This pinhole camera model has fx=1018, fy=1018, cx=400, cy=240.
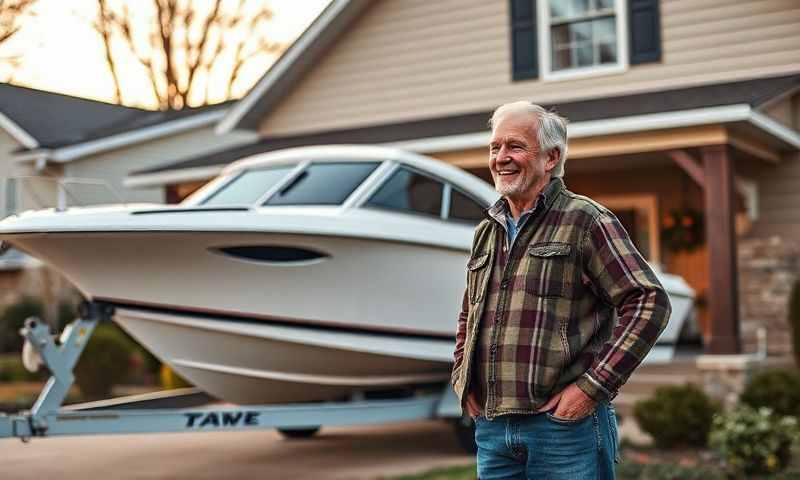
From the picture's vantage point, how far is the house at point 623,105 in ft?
35.1

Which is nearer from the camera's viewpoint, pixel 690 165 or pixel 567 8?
pixel 690 165

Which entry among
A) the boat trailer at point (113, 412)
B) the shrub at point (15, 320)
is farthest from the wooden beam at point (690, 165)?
the shrub at point (15, 320)

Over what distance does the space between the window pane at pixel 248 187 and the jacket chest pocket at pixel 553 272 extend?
466cm

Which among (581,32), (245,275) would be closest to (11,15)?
(581,32)

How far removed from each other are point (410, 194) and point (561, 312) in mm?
4960

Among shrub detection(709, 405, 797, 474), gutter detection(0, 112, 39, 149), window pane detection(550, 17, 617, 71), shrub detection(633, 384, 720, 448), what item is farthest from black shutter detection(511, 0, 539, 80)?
gutter detection(0, 112, 39, 149)

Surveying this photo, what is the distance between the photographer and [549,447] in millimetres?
2930

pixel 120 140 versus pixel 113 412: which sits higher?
pixel 120 140

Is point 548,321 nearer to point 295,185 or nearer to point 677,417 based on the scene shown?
point 295,185

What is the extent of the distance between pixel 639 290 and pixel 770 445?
462 cm

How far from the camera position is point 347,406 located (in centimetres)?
735

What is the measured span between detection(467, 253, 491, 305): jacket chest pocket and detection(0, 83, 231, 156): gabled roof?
16062 millimetres

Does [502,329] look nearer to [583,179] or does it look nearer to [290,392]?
[290,392]

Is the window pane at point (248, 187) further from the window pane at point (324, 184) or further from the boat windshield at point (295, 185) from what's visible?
the window pane at point (324, 184)
